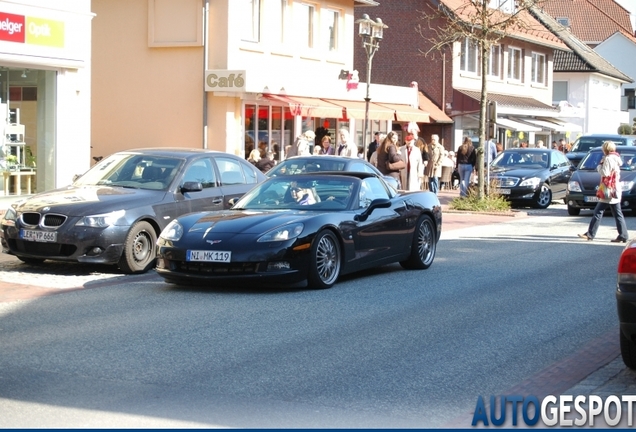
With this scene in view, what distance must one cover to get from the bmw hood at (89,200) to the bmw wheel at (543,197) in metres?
16.3

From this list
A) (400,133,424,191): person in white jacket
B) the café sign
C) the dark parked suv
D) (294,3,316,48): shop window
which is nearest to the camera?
(400,133,424,191): person in white jacket

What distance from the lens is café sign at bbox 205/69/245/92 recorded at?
2898 centimetres

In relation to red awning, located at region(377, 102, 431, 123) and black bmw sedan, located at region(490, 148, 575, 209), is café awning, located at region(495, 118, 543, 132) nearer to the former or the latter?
red awning, located at region(377, 102, 431, 123)

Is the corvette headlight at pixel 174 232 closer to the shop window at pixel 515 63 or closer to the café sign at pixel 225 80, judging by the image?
the café sign at pixel 225 80

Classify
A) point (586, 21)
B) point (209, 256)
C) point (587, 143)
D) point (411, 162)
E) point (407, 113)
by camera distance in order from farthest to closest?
point (586, 21) → point (587, 143) → point (407, 113) → point (411, 162) → point (209, 256)

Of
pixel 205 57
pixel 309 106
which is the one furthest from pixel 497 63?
pixel 205 57

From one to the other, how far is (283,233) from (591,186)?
48.8 feet

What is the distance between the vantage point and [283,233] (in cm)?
1145

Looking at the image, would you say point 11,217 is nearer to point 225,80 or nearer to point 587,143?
point 225,80

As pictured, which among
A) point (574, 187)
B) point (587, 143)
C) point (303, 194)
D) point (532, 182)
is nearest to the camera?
point (303, 194)

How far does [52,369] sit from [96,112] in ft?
83.3

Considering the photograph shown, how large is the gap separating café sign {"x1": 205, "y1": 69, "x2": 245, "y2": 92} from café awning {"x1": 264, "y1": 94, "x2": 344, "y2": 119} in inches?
57.6

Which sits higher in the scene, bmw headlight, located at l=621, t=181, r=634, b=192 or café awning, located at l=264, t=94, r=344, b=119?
café awning, located at l=264, t=94, r=344, b=119

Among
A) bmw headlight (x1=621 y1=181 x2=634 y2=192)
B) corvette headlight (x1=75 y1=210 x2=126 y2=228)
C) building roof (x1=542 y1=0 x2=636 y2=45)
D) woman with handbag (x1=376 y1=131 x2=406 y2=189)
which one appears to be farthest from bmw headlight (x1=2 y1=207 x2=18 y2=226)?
building roof (x1=542 y1=0 x2=636 y2=45)
